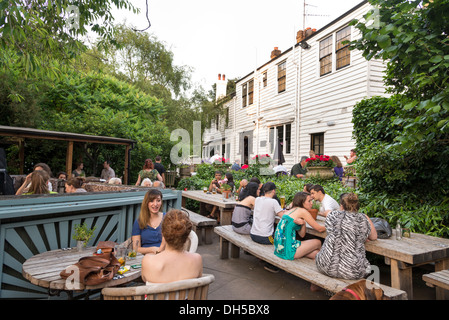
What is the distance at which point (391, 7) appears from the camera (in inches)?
141

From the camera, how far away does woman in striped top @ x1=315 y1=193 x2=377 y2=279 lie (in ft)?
10.3

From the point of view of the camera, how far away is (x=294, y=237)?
12.6ft

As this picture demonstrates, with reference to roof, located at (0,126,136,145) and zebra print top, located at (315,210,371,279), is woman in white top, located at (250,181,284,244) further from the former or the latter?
roof, located at (0,126,136,145)

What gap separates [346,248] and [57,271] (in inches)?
117

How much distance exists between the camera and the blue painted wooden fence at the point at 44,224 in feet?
8.72

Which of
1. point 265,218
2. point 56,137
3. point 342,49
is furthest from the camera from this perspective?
point 342,49

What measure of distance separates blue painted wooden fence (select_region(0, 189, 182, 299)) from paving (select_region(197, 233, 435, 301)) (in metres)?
1.57

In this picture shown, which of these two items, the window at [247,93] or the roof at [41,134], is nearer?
the roof at [41,134]

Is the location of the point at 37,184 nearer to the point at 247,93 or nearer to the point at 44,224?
the point at 44,224

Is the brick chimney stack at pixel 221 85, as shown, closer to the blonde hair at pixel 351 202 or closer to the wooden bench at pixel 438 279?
the blonde hair at pixel 351 202

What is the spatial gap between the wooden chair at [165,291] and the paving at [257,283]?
76.6 inches

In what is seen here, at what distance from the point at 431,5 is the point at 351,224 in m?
2.76

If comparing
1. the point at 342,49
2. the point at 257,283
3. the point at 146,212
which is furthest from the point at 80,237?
the point at 342,49

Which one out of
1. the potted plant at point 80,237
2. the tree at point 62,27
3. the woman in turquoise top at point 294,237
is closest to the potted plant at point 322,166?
the woman in turquoise top at point 294,237
